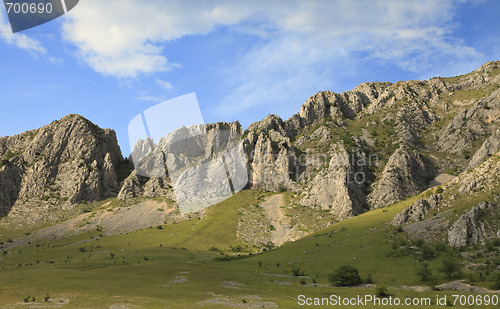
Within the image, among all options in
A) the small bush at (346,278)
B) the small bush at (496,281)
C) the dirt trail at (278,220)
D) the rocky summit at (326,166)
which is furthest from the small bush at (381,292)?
the rocky summit at (326,166)

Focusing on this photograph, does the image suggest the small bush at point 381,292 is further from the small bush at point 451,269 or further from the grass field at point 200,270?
the small bush at point 451,269

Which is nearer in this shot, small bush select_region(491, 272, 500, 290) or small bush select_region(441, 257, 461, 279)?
small bush select_region(491, 272, 500, 290)

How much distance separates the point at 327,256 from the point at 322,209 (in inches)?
2529

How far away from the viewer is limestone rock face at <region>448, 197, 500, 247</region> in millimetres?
64188

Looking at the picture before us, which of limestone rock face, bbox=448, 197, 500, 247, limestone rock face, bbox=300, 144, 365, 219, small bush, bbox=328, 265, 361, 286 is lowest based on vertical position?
small bush, bbox=328, 265, 361, 286

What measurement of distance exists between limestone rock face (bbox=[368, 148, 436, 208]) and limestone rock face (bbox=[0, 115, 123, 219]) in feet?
483

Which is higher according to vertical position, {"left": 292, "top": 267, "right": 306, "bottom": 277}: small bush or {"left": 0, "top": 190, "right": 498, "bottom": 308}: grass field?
{"left": 0, "top": 190, "right": 498, "bottom": 308}: grass field

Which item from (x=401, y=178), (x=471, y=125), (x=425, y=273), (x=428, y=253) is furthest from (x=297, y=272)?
(x=471, y=125)

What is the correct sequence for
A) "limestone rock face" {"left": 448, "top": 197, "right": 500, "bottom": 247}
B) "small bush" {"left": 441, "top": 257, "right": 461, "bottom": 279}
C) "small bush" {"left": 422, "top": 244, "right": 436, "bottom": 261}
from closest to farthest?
"small bush" {"left": 441, "top": 257, "right": 461, "bottom": 279}, "limestone rock face" {"left": 448, "top": 197, "right": 500, "bottom": 247}, "small bush" {"left": 422, "top": 244, "right": 436, "bottom": 261}

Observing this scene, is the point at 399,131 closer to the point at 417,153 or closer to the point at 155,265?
the point at 417,153

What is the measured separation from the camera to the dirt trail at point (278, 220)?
421ft

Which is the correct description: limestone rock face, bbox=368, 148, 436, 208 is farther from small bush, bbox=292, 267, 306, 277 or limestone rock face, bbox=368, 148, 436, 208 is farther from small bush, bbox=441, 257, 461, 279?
small bush, bbox=441, 257, 461, 279

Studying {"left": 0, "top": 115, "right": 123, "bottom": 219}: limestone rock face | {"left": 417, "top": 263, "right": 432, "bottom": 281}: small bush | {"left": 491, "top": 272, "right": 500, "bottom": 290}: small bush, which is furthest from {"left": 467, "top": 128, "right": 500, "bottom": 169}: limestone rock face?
{"left": 0, "top": 115, "right": 123, "bottom": 219}: limestone rock face

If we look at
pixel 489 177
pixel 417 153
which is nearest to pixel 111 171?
pixel 417 153
